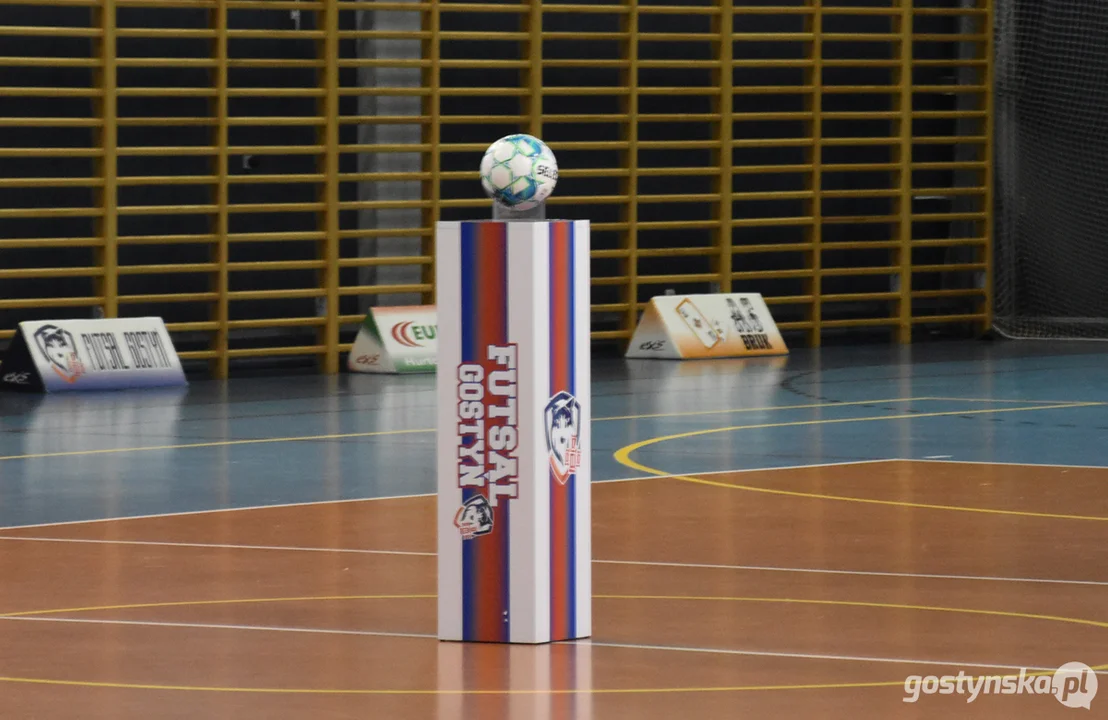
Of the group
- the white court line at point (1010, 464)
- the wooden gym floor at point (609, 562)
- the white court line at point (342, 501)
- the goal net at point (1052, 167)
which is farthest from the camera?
the goal net at point (1052, 167)

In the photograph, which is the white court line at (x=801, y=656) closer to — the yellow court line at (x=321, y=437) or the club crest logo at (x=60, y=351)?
the yellow court line at (x=321, y=437)

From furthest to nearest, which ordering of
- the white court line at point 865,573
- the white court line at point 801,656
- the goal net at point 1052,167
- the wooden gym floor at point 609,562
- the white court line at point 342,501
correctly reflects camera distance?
1. the goal net at point 1052,167
2. the white court line at point 342,501
3. the white court line at point 865,573
4. the white court line at point 801,656
5. the wooden gym floor at point 609,562

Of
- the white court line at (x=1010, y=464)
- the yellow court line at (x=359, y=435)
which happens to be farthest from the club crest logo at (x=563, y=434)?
the yellow court line at (x=359, y=435)

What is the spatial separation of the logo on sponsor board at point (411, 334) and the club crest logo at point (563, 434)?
881cm

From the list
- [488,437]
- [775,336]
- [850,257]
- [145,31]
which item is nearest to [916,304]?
[850,257]

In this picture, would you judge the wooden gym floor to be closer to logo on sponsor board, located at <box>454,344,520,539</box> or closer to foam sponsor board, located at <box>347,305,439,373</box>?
logo on sponsor board, located at <box>454,344,520,539</box>

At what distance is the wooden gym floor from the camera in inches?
175

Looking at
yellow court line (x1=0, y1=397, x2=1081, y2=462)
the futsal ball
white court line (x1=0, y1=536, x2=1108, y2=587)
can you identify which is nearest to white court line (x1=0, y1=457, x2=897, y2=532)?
white court line (x1=0, y1=536, x2=1108, y2=587)

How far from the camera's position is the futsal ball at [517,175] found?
5.01 m

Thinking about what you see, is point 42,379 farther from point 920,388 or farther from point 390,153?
point 920,388

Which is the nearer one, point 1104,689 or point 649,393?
point 1104,689

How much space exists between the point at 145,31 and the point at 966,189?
7.14 meters

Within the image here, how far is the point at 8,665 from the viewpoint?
15.3ft

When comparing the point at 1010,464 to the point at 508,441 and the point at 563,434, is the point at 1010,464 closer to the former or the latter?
the point at 563,434
